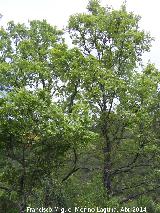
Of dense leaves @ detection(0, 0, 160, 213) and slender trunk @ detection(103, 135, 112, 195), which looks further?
slender trunk @ detection(103, 135, 112, 195)

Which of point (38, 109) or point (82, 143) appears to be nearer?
point (38, 109)

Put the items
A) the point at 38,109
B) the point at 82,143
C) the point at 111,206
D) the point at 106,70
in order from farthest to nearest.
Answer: the point at 106,70
the point at 111,206
the point at 82,143
the point at 38,109

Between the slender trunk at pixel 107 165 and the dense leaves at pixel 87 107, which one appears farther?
the slender trunk at pixel 107 165

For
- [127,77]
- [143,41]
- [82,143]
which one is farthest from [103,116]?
[82,143]

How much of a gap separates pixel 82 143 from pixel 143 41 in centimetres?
1090

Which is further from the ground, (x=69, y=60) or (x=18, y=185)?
(x=69, y=60)

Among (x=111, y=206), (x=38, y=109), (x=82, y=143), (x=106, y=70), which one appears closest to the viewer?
(x=38, y=109)

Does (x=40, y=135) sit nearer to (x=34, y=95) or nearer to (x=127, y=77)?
(x=34, y=95)

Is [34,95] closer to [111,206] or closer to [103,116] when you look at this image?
[111,206]

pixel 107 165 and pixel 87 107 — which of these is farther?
pixel 107 165

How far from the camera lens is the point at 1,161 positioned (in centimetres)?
2648

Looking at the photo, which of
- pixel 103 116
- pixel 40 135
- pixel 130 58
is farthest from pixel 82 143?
pixel 130 58

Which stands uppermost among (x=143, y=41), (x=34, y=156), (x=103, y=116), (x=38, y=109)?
(x=143, y=41)

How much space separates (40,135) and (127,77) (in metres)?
10.1
